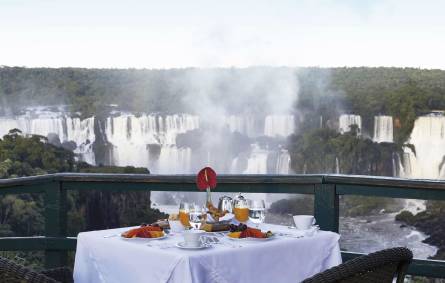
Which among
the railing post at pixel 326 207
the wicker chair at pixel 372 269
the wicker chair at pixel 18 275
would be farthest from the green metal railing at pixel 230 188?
the wicker chair at pixel 18 275

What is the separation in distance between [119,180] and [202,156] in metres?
25.6

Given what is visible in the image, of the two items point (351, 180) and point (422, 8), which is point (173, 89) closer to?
point (422, 8)

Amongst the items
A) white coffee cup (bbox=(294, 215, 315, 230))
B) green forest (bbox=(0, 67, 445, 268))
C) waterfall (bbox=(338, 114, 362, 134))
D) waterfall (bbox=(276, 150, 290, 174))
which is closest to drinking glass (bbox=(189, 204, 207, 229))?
white coffee cup (bbox=(294, 215, 315, 230))

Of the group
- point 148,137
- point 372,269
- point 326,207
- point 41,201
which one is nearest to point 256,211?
point 326,207

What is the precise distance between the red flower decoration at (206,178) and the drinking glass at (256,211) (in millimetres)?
164

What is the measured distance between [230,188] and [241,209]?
1.98 ft

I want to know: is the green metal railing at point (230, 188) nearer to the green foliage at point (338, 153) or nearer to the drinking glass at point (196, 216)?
the drinking glass at point (196, 216)

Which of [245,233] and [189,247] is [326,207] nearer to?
[245,233]

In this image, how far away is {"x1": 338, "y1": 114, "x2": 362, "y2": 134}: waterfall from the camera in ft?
86.4

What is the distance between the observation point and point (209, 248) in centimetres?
204

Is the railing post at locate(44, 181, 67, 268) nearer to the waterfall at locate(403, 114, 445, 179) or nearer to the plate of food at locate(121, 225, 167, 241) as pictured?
the plate of food at locate(121, 225, 167, 241)

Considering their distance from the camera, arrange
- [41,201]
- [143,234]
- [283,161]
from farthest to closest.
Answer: [283,161] → [41,201] → [143,234]

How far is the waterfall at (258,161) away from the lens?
89.8 ft

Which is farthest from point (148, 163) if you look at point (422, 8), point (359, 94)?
point (422, 8)
